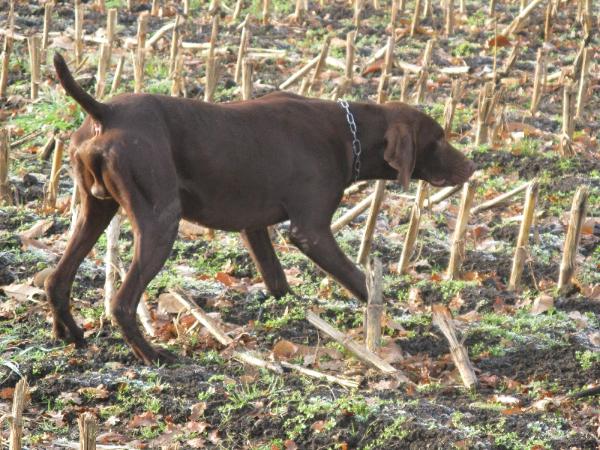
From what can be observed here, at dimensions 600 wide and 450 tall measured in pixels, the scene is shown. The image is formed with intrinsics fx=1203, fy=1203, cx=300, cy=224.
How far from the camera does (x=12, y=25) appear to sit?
13.7 meters

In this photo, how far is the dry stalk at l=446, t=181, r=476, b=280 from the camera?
8688mm

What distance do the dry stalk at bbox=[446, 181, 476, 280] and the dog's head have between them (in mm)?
177

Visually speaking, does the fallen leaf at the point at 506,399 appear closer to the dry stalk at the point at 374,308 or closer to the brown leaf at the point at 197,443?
the dry stalk at the point at 374,308

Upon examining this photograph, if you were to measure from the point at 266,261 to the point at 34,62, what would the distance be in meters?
5.17

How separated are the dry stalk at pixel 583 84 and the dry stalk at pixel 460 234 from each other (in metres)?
3.93

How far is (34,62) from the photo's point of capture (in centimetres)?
1237

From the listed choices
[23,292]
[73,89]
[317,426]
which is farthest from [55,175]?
[317,426]

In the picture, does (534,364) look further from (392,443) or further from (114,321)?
(114,321)

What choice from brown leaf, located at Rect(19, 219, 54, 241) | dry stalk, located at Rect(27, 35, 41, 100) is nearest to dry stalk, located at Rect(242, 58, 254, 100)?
brown leaf, located at Rect(19, 219, 54, 241)

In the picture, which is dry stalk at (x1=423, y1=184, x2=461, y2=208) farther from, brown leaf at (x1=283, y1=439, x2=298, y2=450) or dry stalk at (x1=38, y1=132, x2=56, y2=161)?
dry stalk at (x1=38, y1=132, x2=56, y2=161)

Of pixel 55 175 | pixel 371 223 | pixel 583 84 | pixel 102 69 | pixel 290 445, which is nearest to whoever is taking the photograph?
pixel 290 445

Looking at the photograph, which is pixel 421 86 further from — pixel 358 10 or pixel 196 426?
pixel 196 426

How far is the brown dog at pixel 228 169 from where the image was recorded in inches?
→ 272

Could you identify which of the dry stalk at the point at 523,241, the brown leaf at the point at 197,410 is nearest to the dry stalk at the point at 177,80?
the dry stalk at the point at 523,241
